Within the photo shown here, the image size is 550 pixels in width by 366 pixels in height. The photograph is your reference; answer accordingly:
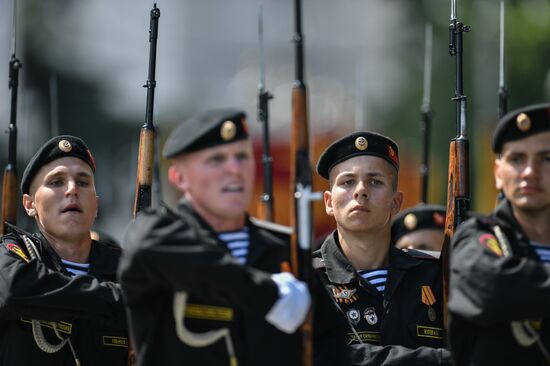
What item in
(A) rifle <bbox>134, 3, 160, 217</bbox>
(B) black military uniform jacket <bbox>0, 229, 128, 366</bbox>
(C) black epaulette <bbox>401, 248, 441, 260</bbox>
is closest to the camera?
(B) black military uniform jacket <bbox>0, 229, 128, 366</bbox>

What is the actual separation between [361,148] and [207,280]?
7.97ft

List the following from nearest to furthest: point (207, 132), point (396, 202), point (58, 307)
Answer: point (207, 132)
point (58, 307)
point (396, 202)

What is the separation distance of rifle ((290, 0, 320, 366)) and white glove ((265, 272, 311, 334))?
15 cm

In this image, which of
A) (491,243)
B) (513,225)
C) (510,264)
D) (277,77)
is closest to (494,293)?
(510,264)

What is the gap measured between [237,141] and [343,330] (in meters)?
1.15

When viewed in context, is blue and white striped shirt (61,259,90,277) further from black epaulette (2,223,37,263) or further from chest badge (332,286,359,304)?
chest badge (332,286,359,304)

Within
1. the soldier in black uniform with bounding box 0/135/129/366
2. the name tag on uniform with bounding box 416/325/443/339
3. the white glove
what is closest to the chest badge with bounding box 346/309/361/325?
the name tag on uniform with bounding box 416/325/443/339

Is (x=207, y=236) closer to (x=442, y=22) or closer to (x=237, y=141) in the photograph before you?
(x=237, y=141)

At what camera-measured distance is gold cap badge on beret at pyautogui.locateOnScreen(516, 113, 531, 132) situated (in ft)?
19.0

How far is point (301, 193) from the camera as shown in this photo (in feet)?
19.3

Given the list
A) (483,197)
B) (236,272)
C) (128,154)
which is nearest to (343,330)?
(236,272)

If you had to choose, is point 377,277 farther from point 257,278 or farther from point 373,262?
point 257,278

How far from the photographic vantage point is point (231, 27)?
41.6m

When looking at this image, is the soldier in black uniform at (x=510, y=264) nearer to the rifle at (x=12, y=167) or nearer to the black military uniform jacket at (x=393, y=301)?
the black military uniform jacket at (x=393, y=301)
